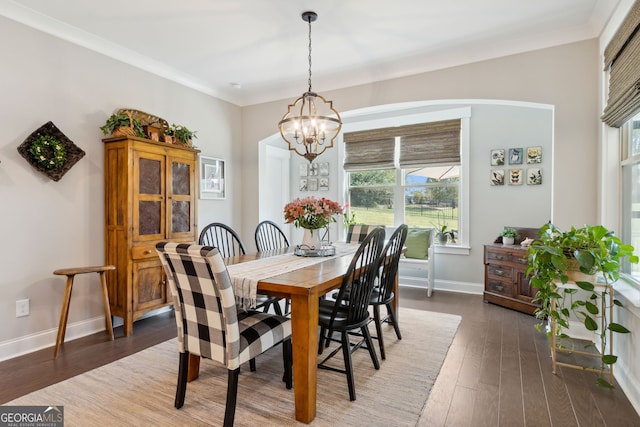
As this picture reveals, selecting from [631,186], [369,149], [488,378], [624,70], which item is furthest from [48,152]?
[631,186]

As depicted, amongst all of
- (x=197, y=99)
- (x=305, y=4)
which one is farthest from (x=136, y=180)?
(x=305, y=4)

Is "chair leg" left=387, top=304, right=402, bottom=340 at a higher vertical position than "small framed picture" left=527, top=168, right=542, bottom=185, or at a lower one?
lower

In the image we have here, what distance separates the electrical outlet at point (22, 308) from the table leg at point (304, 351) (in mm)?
2410

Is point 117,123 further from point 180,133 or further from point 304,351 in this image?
point 304,351

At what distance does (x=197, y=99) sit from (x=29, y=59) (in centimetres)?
173

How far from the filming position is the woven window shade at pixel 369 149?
5273mm

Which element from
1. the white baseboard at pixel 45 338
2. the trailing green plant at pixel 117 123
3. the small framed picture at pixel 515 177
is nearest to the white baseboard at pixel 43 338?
the white baseboard at pixel 45 338

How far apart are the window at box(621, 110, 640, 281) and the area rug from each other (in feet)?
5.29

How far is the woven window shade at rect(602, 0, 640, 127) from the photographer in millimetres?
2047

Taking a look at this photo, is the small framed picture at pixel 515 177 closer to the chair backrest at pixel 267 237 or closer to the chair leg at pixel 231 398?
the chair backrest at pixel 267 237

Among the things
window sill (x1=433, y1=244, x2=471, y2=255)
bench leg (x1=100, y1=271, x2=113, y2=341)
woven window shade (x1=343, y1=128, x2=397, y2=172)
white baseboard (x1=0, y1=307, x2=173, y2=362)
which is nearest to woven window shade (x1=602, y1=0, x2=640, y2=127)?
window sill (x1=433, y1=244, x2=471, y2=255)

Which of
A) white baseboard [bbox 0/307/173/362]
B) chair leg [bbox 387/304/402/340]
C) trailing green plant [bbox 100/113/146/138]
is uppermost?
trailing green plant [bbox 100/113/146/138]

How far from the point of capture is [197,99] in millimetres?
4273

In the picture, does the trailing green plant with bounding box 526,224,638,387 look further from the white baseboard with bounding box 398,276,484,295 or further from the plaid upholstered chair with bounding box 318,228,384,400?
the white baseboard with bounding box 398,276,484,295
